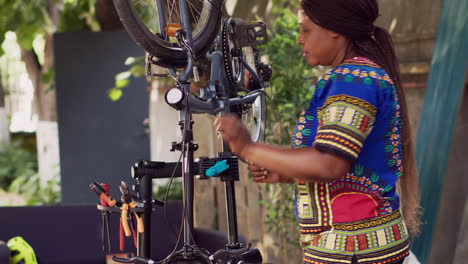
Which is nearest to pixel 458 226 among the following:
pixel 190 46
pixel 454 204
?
pixel 454 204

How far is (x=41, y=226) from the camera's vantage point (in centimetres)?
354

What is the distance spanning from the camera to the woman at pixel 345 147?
142 centimetres

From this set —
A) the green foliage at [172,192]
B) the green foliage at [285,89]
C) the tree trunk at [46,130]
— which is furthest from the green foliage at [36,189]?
the green foliage at [285,89]

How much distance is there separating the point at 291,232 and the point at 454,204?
1.20 metres

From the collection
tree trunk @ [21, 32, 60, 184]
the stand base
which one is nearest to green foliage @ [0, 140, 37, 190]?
tree trunk @ [21, 32, 60, 184]

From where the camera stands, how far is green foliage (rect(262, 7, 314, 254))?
3723 mm

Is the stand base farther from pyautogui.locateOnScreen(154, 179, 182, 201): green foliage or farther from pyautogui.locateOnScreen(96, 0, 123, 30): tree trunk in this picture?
pyautogui.locateOnScreen(96, 0, 123, 30): tree trunk

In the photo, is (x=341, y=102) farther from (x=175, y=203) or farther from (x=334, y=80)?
(x=175, y=203)

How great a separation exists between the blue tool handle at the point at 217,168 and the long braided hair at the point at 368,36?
1.85 feet

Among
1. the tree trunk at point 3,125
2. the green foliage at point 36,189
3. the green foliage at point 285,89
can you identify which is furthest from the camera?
the tree trunk at point 3,125

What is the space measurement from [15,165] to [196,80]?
29.3 feet

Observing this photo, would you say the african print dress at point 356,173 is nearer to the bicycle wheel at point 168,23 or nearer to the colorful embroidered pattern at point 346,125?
the colorful embroidered pattern at point 346,125

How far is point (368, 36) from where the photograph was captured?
1584 mm

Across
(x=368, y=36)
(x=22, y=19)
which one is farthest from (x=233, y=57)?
(x=22, y=19)
